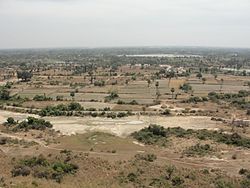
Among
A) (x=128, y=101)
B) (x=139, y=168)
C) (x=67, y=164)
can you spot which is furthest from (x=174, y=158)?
(x=128, y=101)

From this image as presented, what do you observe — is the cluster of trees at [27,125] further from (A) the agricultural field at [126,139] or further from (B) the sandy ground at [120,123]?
(B) the sandy ground at [120,123]

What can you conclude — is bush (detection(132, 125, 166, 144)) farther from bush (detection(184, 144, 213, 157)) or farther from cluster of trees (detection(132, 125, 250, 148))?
bush (detection(184, 144, 213, 157))

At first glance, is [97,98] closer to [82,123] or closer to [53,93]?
[53,93]

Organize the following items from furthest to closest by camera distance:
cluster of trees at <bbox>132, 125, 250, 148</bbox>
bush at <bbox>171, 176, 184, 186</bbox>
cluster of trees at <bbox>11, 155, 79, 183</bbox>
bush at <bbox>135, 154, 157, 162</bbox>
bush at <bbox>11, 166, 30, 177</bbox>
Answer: cluster of trees at <bbox>132, 125, 250, 148</bbox>
bush at <bbox>135, 154, 157, 162</bbox>
bush at <bbox>11, 166, 30, 177</bbox>
cluster of trees at <bbox>11, 155, 79, 183</bbox>
bush at <bbox>171, 176, 184, 186</bbox>

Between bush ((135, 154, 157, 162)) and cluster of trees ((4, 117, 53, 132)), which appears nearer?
bush ((135, 154, 157, 162))

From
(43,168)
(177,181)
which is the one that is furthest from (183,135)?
(43,168)

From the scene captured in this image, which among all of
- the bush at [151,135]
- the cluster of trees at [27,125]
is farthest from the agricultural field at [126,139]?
the bush at [151,135]

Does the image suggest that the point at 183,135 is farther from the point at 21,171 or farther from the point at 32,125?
the point at 21,171

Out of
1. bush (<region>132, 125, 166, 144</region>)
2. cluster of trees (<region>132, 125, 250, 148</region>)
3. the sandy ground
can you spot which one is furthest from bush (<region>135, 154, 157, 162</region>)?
the sandy ground
